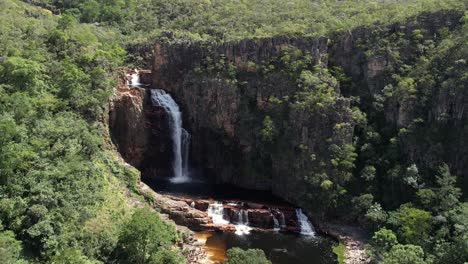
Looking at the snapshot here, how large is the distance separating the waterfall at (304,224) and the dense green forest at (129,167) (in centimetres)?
194

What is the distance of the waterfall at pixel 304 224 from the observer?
41.8m

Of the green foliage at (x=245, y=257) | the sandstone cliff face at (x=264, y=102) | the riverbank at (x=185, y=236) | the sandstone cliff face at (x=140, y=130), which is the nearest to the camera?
the green foliage at (x=245, y=257)

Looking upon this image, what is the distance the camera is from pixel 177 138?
181ft

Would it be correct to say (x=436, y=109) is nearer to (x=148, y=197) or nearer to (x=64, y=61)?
(x=148, y=197)

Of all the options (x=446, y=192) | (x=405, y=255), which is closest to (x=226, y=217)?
(x=405, y=255)

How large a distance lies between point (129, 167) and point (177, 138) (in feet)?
41.3

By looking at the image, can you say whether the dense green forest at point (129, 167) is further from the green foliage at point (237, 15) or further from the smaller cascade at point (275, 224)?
the smaller cascade at point (275, 224)

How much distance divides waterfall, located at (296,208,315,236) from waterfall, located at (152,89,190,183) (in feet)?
52.2

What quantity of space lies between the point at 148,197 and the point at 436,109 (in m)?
28.0

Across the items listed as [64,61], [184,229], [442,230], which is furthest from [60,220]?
[442,230]

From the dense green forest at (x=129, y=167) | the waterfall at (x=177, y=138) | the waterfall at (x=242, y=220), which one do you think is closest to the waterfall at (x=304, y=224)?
the dense green forest at (x=129, y=167)

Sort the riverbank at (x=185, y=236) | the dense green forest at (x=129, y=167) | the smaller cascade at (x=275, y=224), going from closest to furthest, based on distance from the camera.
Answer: the dense green forest at (x=129, y=167)
the riverbank at (x=185, y=236)
the smaller cascade at (x=275, y=224)

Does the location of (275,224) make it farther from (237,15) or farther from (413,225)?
(237,15)

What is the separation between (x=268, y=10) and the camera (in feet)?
234
